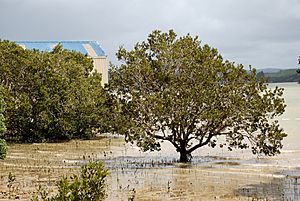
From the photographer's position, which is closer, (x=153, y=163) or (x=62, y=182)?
(x=62, y=182)

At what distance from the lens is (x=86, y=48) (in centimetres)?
5528

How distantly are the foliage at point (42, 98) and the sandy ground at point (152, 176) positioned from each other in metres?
3.32

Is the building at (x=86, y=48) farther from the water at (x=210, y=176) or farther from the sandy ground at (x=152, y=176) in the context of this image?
the water at (x=210, y=176)

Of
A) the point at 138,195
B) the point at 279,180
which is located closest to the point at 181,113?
the point at 279,180

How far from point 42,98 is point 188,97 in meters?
11.9

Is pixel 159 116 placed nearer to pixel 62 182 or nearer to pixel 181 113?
pixel 181 113

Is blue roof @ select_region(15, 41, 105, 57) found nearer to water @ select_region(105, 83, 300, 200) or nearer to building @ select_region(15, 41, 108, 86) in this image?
building @ select_region(15, 41, 108, 86)

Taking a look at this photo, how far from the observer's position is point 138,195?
1271 cm

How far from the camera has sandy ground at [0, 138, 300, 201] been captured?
12.8m

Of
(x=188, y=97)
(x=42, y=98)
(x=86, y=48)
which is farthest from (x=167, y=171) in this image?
(x=86, y=48)

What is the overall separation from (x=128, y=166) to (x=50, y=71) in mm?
11060

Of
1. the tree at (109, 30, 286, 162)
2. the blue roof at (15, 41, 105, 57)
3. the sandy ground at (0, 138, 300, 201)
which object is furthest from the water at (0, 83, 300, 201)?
the blue roof at (15, 41, 105, 57)

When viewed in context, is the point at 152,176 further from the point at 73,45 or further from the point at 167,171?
the point at 73,45

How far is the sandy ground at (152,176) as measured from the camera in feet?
41.9
